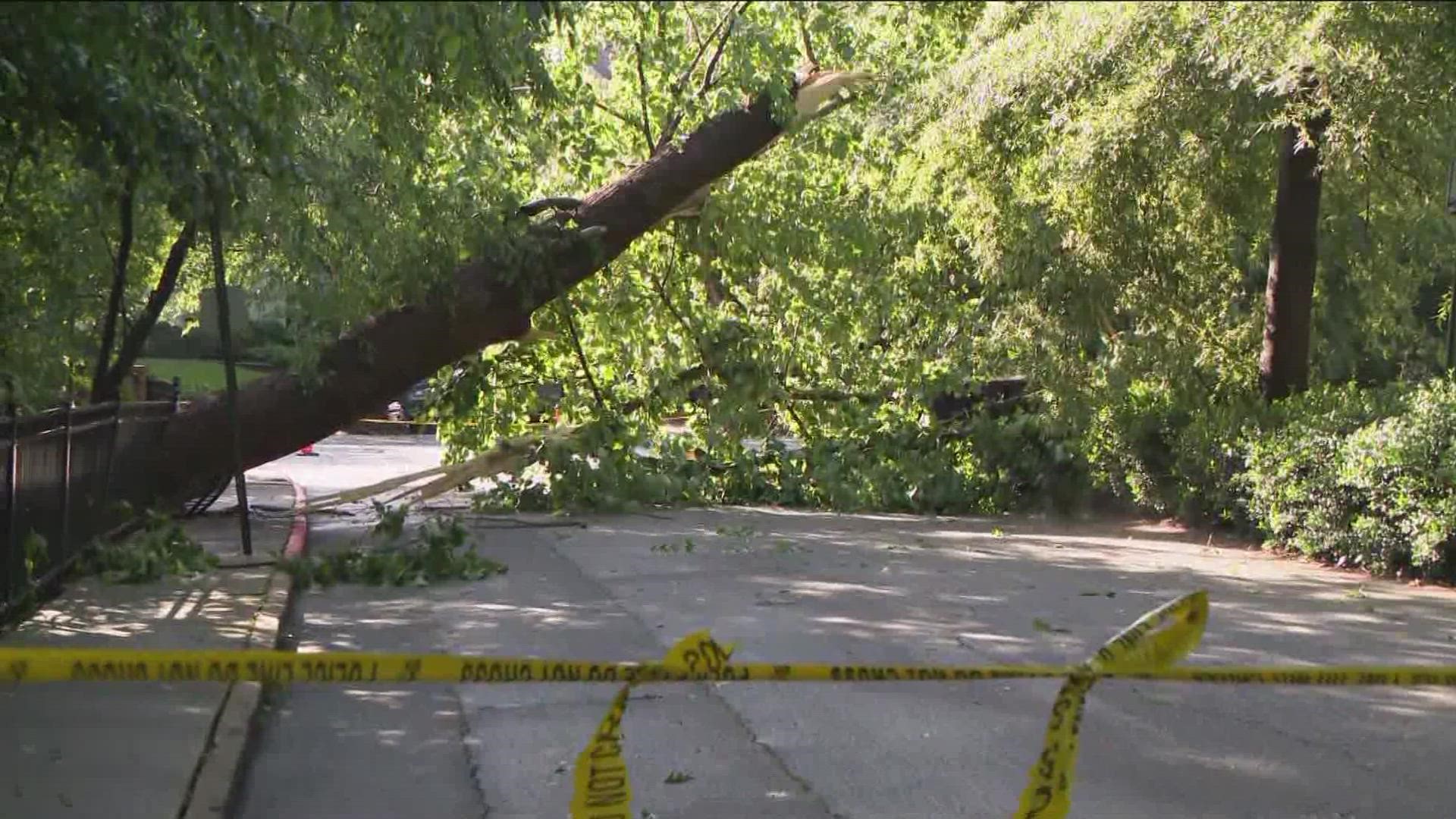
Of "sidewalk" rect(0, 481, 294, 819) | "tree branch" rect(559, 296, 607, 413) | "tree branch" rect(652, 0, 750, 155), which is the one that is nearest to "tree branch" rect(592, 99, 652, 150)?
"tree branch" rect(652, 0, 750, 155)

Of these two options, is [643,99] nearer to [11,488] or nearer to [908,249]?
[908,249]

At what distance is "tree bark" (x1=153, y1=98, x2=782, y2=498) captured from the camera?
15.2 metres

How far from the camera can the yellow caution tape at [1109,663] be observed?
452cm

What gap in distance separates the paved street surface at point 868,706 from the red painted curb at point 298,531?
2.13 metres

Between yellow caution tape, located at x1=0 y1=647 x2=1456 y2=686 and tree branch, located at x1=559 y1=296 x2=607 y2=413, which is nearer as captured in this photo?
yellow caution tape, located at x1=0 y1=647 x2=1456 y2=686

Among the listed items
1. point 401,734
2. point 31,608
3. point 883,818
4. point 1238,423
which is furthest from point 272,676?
point 1238,423

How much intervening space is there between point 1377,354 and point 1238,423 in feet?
45.4

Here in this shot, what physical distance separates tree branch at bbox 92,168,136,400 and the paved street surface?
3.21 metres

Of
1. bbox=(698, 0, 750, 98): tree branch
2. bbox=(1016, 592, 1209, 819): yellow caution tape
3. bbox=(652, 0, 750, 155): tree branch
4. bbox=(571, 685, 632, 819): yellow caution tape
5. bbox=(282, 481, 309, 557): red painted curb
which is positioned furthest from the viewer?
bbox=(652, 0, 750, 155): tree branch

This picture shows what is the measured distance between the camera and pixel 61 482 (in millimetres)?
10938

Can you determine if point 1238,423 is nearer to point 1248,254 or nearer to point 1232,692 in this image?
point 1248,254

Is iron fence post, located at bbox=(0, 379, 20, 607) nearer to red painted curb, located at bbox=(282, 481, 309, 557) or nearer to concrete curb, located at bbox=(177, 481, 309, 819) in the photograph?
concrete curb, located at bbox=(177, 481, 309, 819)

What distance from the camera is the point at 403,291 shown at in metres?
15.1

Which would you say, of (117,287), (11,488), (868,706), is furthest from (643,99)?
(868,706)
